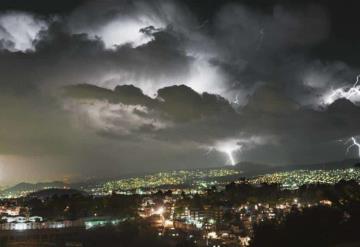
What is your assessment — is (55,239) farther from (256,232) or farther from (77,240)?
(256,232)

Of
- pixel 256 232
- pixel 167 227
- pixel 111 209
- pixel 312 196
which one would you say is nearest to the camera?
pixel 256 232

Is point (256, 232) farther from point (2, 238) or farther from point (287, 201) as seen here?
point (287, 201)

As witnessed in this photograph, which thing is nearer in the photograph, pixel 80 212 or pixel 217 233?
pixel 217 233

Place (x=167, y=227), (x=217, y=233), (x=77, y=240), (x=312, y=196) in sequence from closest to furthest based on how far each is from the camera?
(x=217, y=233) → (x=77, y=240) → (x=167, y=227) → (x=312, y=196)

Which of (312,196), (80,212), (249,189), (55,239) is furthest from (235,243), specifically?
(249,189)

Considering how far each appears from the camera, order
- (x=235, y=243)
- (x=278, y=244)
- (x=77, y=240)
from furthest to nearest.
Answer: (x=77, y=240)
(x=235, y=243)
(x=278, y=244)

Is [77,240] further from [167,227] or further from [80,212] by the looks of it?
[80,212]

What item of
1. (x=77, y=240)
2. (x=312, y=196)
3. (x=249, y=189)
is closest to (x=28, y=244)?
(x=77, y=240)

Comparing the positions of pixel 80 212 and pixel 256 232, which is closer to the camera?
pixel 256 232

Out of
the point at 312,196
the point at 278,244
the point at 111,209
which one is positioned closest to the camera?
the point at 278,244
